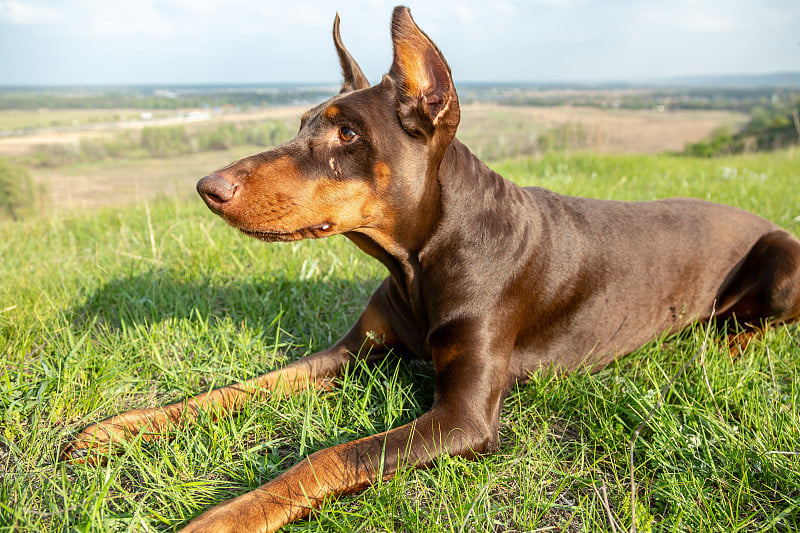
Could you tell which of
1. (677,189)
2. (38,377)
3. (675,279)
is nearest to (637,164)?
(677,189)

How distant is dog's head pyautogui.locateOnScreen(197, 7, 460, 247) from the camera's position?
214cm

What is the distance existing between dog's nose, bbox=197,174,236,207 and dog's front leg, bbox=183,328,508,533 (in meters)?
1.08

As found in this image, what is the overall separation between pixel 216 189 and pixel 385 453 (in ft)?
4.07

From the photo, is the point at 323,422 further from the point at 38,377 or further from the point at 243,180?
the point at 38,377

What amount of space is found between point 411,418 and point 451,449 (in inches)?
18.3

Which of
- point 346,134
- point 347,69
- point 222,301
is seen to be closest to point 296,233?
point 346,134

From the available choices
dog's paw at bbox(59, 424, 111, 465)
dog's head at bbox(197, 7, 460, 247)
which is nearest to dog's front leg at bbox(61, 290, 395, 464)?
dog's paw at bbox(59, 424, 111, 465)

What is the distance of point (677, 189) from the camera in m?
7.62

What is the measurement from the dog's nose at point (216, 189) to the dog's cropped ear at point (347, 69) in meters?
1.06

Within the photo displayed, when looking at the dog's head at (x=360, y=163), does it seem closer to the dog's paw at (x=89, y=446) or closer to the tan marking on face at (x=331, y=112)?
the tan marking on face at (x=331, y=112)

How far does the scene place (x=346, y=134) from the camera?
2.31 meters

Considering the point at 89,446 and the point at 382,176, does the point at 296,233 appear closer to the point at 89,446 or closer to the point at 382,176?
the point at 382,176

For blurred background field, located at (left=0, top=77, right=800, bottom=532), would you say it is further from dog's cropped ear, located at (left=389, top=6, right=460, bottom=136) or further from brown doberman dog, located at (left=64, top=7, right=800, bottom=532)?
dog's cropped ear, located at (left=389, top=6, right=460, bottom=136)

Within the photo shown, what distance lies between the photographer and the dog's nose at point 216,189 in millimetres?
2080
